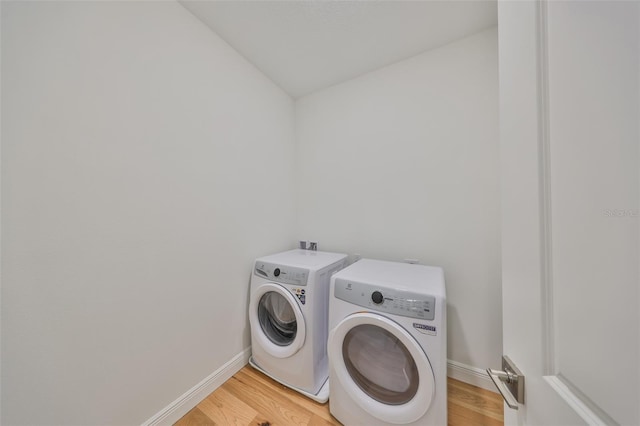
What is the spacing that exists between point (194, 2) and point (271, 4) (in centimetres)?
44

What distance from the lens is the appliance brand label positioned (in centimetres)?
88

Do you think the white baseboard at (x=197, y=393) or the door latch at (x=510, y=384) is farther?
the white baseboard at (x=197, y=393)

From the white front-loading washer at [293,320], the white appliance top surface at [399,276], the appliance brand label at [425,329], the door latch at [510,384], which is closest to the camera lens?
the door latch at [510,384]

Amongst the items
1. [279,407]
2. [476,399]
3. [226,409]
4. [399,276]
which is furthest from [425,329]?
[226,409]

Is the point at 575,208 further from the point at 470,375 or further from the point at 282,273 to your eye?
the point at 470,375

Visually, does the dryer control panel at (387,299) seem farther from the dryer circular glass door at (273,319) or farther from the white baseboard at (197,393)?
the white baseboard at (197,393)

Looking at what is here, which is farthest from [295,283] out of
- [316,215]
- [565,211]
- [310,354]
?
[565,211]

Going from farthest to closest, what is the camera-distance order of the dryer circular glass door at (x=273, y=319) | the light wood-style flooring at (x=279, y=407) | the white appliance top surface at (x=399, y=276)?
the dryer circular glass door at (x=273, y=319)
the light wood-style flooring at (x=279, y=407)
the white appliance top surface at (x=399, y=276)

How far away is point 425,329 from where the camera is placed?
0.89 meters

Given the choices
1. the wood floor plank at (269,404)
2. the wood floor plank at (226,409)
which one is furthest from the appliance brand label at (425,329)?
the wood floor plank at (226,409)

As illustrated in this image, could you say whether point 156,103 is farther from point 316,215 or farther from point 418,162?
point 418,162

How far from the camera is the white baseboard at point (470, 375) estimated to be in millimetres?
1326

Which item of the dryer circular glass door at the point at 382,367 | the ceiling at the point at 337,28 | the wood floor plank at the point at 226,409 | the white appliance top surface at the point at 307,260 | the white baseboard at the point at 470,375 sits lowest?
the wood floor plank at the point at 226,409

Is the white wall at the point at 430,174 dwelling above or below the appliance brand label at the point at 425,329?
above
